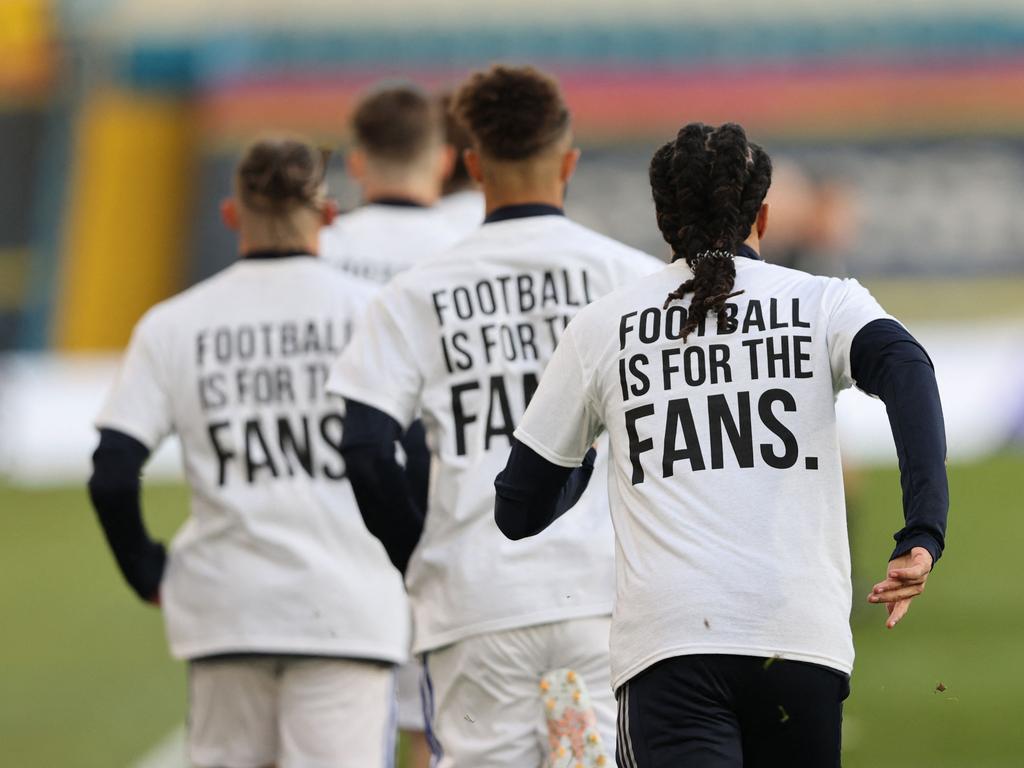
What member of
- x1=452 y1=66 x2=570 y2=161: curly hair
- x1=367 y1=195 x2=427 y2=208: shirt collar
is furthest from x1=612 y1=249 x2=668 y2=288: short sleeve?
x1=367 y1=195 x2=427 y2=208: shirt collar

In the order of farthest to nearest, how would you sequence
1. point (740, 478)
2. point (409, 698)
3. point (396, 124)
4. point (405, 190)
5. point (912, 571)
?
point (405, 190)
point (396, 124)
point (409, 698)
point (740, 478)
point (912, 571)

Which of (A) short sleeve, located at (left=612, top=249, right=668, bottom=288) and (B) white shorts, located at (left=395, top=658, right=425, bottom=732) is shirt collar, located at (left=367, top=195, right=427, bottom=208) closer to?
(B) white shorts, located at (left=395, top=658, right=425, bottom=732)

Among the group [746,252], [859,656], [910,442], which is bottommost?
[859,656]

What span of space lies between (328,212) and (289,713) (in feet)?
4.69

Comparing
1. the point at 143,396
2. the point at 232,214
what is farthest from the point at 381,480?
the point at 232,214

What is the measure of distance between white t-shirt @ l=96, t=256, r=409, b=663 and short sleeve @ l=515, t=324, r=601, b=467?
141 centimetres

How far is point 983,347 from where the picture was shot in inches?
749

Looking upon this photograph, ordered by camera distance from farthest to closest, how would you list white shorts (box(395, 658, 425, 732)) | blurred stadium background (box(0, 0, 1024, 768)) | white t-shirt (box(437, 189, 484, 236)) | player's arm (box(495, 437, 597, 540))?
1. blurred stadium background (box(0, 0, 1024, 768))
2. white t-shirt (box(437, 189, 484, 236))
3. white shorts (box(395, 658, 425, 732))
4. player's arm (box(495, 437, 597, 540))

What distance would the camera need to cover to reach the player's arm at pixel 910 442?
333 cm

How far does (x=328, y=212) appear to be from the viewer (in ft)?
17.8

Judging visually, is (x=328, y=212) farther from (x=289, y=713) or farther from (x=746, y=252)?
(x=746, y=252)

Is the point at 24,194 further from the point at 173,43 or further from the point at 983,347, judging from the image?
the point at 983,347

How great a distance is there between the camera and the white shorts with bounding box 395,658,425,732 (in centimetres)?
597

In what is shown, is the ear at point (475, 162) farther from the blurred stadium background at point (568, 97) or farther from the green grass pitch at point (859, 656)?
the blurred stadium background at point (568, 97)
